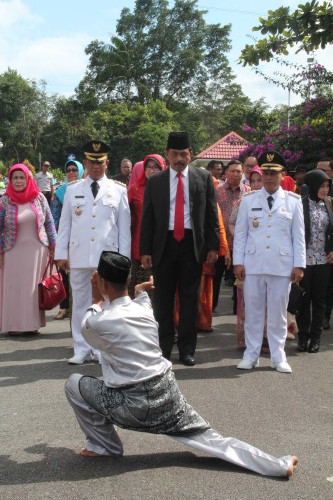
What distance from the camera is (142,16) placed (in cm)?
6247

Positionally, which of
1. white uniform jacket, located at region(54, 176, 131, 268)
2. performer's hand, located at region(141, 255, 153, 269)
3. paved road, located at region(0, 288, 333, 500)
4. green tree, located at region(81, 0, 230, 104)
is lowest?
paved road, located at region(0, 288, 333, 500)

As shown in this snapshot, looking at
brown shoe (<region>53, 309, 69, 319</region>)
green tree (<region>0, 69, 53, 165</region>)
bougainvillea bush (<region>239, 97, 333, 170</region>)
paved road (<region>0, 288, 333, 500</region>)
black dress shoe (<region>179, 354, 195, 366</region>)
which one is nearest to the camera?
paved road (<region>0, 288, 333, 500</region>)

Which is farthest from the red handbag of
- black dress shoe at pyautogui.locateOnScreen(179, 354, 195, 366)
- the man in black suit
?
black dress shoe at pyautogui.locateOnScreen(179, 354, 195, 366)

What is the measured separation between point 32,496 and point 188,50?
60.4 m

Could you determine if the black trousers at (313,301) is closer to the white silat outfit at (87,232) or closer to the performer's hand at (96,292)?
the white silat outfit at (87,232)

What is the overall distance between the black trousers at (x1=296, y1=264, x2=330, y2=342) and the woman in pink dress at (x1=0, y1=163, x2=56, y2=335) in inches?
127

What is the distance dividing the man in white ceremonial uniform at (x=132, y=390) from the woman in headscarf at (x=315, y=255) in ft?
13.2

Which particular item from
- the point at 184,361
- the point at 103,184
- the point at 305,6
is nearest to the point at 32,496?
the point at 184,361

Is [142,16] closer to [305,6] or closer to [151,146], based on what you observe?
[151,146]

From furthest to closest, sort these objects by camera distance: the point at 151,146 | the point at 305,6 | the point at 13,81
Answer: the point at 13,81 → the point at 151,146 → the point at 305,6

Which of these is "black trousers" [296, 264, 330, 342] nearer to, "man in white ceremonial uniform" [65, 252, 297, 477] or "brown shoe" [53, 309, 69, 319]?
"brown shoe" [53, 309, 69, 319]

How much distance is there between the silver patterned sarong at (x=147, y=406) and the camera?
4543 millimetres

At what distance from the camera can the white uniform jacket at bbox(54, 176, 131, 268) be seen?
7.44m

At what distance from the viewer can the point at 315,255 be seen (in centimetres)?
837
